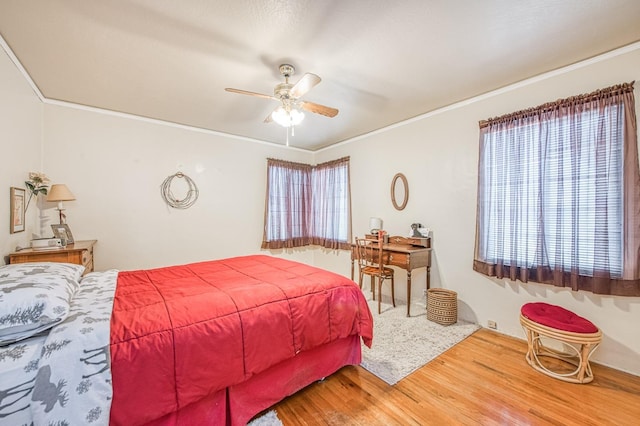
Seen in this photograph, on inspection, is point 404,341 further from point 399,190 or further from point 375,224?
point 399,190

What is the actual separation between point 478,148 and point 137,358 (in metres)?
3.46

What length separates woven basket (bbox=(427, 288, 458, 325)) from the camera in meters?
3.01

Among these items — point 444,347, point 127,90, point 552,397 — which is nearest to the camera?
point 552,397

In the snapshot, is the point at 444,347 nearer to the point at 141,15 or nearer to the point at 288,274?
the point at 288,274

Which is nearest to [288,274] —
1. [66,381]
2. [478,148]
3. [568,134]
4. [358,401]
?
[358,401]

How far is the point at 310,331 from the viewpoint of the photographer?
6.07 feet

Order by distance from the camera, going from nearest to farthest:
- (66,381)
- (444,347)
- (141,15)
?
1. (66,381)
2. (141,15)
3. (444,347)

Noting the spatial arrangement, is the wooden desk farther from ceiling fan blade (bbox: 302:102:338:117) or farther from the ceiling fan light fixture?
the ceiling fan light fixture

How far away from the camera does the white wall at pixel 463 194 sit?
7.22ft

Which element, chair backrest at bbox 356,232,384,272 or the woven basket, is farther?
chair backrest at bbox 356,232,384,272

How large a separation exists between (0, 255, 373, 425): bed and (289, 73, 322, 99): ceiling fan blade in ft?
5.03

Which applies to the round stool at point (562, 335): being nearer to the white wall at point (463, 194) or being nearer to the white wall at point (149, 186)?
the white wall at point (463, 194)

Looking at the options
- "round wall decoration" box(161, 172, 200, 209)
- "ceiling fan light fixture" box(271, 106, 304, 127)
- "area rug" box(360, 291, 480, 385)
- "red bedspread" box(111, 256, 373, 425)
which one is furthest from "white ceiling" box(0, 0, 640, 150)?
"area rug" box(360, 291, 480, 385)

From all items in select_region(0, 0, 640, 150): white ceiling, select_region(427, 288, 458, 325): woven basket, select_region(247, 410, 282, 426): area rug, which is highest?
select_region(0, 0, 640, 150): white ceiling
